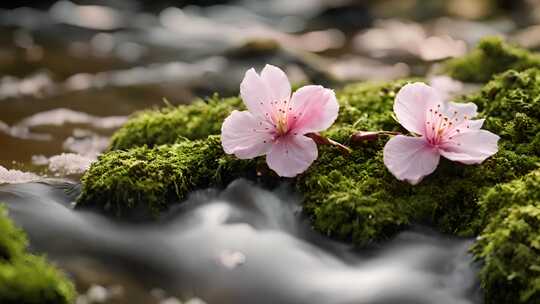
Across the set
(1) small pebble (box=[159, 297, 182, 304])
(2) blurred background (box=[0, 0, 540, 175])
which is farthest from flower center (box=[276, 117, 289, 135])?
(2) blurred background (box=[0, 0, 540, 175])

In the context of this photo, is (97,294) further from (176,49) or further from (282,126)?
(176,49)

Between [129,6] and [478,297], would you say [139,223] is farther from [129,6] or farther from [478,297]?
[129,6]

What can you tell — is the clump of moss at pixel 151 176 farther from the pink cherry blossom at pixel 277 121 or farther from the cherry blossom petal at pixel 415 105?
the cherry blossom petal at pixel 415 105

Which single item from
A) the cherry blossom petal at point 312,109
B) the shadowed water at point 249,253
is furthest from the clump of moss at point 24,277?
the cherry blossom petal at point 312,109

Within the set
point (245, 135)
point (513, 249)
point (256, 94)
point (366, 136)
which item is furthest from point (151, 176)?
point (513, 249)

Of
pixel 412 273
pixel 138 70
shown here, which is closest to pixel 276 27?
pixel 138 70

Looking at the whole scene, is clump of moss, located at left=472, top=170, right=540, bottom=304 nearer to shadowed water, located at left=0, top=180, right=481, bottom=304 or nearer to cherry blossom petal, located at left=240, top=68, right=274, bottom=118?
shadowed water, located at left=0, top=180, right=481, bottom=304
